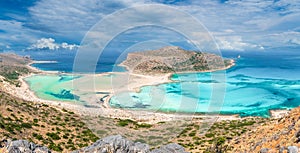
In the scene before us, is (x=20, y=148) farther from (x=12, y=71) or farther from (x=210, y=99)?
(x=12, y=71)

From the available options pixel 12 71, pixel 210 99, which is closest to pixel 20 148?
pixel 210 99

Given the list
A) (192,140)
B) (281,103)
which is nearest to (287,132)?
(192,140)

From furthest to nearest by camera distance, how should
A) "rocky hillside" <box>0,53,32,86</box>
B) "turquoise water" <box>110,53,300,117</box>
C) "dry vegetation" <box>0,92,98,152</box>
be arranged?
"rocky hillside" <box>0,53,32,86</box>, "turquoise water" <box>110,53,300,117</box>, "dry vegetation" <box>0,92,98,152</box>

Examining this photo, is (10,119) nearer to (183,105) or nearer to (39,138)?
(39,138)

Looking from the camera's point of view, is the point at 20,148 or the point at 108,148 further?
the point at 20,148

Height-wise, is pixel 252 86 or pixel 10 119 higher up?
pixel 252 86

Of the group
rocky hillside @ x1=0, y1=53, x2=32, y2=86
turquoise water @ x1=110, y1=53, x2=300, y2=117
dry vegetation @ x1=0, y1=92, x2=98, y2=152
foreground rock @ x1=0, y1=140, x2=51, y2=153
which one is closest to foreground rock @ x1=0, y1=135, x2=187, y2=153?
foreground rock @ x1=0, y1=140, x2=51, y2=153

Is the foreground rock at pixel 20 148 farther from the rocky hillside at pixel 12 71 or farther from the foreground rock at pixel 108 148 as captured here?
the rocky hillside at pixel 12 71

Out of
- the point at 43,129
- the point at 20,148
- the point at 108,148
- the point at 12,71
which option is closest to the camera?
the point at 108,148

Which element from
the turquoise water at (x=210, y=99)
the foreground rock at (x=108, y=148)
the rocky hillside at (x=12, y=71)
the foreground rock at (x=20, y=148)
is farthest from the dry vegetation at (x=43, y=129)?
the rocky hillside at (x=12, y=71)

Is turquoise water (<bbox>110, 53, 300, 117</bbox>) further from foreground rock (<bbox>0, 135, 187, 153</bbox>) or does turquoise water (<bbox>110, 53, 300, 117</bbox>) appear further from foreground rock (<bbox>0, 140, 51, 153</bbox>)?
foreground rock (<bbox>0, 140, 51, 153</bbox>)

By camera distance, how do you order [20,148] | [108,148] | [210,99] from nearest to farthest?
[108,148]
[20,148]
[210,99]
